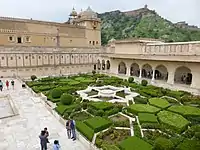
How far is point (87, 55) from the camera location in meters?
39.2

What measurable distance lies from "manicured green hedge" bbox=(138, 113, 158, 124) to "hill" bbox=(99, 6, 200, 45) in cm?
4639

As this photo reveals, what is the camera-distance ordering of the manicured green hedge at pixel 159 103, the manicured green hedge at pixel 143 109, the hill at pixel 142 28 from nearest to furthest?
1. the manicured green hedge at pixel 143 109
2. the manicured green hedge at pixel 159 103
3. the hill at pixel 142 28

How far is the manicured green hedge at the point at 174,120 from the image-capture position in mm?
11091

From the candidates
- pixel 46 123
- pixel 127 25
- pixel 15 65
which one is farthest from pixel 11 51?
pixel 127 25

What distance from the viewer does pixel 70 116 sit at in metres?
13.3

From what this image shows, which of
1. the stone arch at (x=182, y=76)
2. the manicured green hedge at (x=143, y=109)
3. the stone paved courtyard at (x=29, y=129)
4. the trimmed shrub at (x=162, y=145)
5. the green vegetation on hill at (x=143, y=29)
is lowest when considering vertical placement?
the stone paved courtyard at (x=29, y=129)

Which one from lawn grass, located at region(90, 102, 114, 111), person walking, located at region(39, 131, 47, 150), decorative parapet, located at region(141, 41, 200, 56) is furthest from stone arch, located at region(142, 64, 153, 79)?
person walking, located at region(39, 131, 47, 150)

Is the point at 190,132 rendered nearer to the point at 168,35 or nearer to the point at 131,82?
the point at 131,82

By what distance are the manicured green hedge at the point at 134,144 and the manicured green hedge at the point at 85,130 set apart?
1.96 metres

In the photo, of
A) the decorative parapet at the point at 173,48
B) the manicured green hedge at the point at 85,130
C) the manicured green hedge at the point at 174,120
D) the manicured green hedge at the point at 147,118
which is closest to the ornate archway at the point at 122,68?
the decorative parapet at the point at 173,48

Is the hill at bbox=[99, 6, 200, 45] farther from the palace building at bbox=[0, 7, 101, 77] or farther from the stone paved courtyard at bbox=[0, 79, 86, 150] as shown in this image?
the stone paved courtyard at bbox=[0, 79, 86, 150]

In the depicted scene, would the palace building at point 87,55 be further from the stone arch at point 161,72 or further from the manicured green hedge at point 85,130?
the manicured green hedge at point 85,130

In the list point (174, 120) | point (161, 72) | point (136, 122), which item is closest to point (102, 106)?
point (136, 122)

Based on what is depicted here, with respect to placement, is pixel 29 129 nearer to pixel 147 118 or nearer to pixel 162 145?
pixel 147 118
